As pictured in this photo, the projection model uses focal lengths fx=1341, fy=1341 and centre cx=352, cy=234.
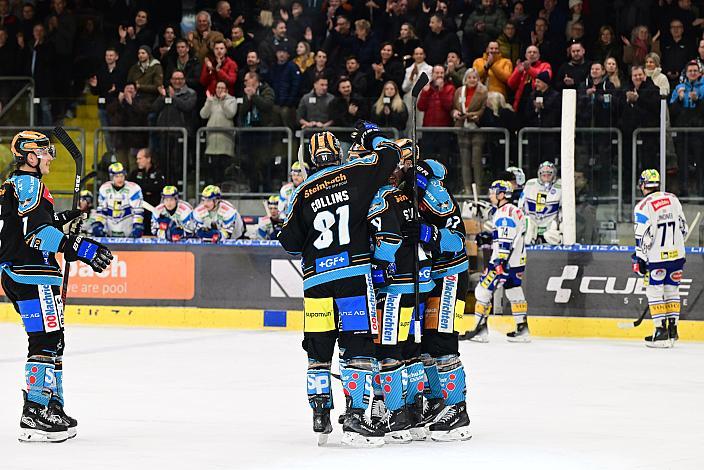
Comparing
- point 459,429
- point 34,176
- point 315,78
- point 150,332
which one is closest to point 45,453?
point 34,176

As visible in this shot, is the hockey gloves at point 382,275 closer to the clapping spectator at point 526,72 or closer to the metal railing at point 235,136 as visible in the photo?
the metal railing at point 235,136

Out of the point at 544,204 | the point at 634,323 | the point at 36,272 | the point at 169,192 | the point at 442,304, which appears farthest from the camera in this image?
the point at 169,192

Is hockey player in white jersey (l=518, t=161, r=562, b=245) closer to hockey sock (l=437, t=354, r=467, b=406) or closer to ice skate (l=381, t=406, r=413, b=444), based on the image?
hockey sock (l=437, t=354, r=467, b=406)

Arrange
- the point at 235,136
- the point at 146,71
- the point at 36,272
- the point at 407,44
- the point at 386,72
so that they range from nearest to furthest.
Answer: the point at 36,272 < the point at 235,136 < the point at 386,72 < the point at 407,44 < the point at 146,71

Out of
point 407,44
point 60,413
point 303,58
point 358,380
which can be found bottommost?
point 60,413

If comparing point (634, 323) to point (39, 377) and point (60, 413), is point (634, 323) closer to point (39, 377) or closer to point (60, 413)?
point (60, 413)

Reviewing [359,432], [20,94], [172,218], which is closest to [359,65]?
[172,218]

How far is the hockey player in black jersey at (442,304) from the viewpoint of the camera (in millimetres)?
8805

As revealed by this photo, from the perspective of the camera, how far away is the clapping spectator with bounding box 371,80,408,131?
17641 mm

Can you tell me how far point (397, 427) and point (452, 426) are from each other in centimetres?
40

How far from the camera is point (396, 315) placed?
8.70 meters

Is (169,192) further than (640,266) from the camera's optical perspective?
Yes

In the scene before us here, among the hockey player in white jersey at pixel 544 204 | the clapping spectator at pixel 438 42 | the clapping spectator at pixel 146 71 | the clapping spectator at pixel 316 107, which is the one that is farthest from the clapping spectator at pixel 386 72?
the clapping spectator at pixel 146 71

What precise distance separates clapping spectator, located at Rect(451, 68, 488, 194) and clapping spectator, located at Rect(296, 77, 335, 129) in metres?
1.71
